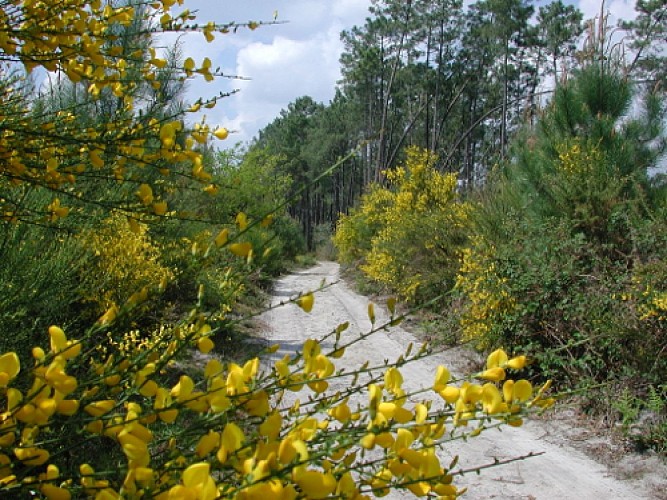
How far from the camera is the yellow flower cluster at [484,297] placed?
568 centimetres

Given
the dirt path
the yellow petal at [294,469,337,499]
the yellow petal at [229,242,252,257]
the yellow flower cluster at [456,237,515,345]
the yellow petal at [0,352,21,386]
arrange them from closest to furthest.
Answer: the yellow petal at [294,469,337,499]
the yellow petal at [0,352,21,386]
the yellow petal at [229,242,252,257]
the dirt path
the yellow flower cluster at [456,237,515,345]

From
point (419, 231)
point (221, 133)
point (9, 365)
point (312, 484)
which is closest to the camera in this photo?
point (312, 484)

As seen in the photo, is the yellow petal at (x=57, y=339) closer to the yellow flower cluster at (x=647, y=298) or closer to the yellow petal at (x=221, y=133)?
the yellow petal at (x=221, y=133)

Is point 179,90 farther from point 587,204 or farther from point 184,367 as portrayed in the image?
point 587,204

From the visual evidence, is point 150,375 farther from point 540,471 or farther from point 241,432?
point 540,471

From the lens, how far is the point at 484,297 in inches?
232

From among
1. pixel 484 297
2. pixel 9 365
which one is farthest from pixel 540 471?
pixel 9 365

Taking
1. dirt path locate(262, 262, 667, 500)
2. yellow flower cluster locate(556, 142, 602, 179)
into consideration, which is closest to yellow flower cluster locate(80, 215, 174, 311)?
dirt path locate(262, 262, 667, 500)

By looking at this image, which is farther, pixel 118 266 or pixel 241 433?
pixel 118 266

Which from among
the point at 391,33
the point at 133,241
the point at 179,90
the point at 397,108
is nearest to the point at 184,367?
the point at 133,241

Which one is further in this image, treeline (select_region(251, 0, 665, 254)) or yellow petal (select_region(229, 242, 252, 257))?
treeline (select_region(251, 0, 665, 254))

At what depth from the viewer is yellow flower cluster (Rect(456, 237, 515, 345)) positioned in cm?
568

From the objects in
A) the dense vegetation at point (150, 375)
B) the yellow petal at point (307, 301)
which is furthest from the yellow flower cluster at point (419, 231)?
the yellow petal at point (307, 301)

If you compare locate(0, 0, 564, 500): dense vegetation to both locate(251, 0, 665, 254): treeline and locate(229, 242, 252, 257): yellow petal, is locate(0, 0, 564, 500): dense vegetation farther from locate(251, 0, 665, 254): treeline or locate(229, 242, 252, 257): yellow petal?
locate(251, 0, 665, 254): treeline
